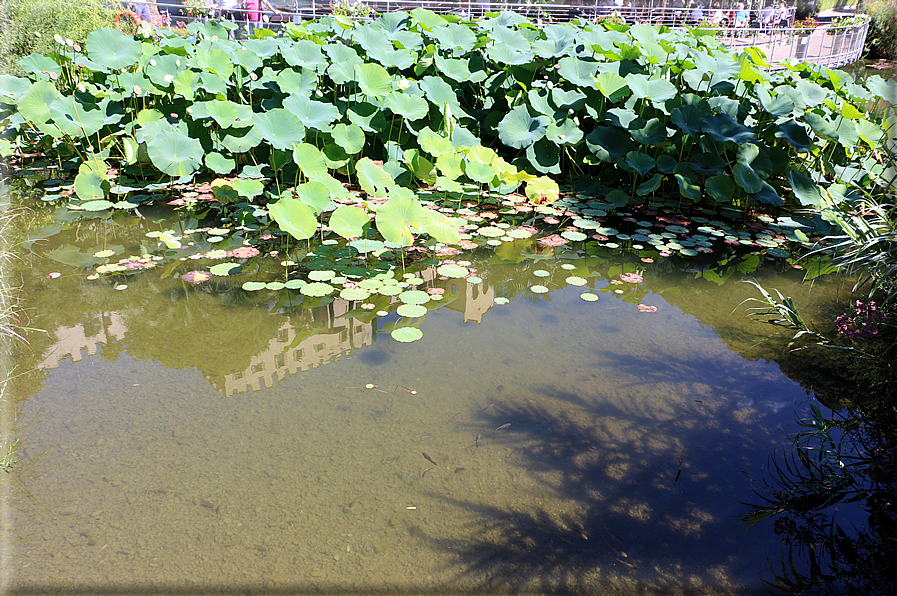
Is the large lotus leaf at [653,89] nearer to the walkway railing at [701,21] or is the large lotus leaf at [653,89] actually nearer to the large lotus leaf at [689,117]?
the large lotus leaf at [689,117]

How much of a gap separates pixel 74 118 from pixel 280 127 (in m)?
1.57

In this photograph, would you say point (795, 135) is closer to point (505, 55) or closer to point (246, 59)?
point (505, 55)

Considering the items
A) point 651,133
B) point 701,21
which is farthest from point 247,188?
point 701,21

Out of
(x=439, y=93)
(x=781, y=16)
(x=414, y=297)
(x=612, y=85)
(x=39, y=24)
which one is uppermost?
(x=781, y=16)

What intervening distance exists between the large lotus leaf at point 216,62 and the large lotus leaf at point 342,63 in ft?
2.32

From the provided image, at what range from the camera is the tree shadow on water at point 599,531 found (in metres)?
1.33

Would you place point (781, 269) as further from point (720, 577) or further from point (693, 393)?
point (720, 577)

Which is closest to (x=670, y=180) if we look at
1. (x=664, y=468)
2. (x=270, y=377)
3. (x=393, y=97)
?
(x=393, y=97)

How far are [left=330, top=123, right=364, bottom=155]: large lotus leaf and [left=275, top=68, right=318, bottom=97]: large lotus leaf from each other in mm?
372

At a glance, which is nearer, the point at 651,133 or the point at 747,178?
the point at 747,178

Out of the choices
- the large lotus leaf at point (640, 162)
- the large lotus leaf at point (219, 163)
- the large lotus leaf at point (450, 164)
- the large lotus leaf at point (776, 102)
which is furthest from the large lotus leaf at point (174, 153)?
the large lotus leaf at point (776, 102)

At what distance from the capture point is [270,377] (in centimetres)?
203

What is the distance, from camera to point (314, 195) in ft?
10.0

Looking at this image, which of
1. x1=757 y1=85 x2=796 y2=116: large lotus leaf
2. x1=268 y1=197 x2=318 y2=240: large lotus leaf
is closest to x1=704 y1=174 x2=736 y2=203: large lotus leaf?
x1=757 y1=85 x2=796 y2=116: large lotus leaf
